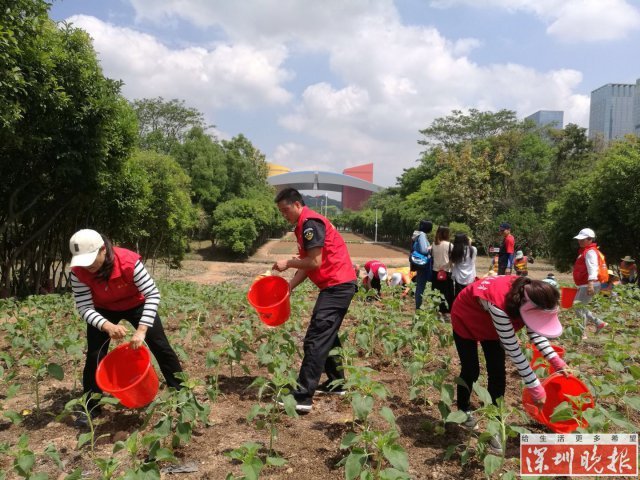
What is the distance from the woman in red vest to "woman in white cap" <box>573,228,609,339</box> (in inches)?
173

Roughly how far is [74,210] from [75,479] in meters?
8.83

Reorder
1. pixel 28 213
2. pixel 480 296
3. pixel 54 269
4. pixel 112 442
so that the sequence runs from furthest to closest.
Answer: pixel 54 269 < pixel 28 213 < pixel 112 442 < pixel 480 296

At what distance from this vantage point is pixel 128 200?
10062 millimetres

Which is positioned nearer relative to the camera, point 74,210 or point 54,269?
point 74,210

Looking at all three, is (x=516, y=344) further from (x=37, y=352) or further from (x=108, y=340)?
(x=37, y=352)

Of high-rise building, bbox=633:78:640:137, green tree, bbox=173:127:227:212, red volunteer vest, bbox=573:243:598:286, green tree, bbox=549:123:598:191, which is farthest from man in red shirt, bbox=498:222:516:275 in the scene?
high-rise building, bbox=633:78:640:137

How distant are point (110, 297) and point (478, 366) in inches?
90.5

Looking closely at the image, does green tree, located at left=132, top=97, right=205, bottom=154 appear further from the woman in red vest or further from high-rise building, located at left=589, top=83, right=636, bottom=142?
high-rise building, located at left=589, top=83, right=636, bottom=142

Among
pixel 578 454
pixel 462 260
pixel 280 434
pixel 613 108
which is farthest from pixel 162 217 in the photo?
pixel 613 108

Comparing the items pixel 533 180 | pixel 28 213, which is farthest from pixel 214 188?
pixel 28 213

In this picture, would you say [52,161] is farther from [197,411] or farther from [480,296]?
[480,296]

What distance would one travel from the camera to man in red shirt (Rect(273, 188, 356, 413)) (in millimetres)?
3131

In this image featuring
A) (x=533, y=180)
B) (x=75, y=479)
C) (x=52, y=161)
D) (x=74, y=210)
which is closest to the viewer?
(x=75, y=479)

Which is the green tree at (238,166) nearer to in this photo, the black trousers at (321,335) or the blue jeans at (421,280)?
the blue jeans at (421,280)
